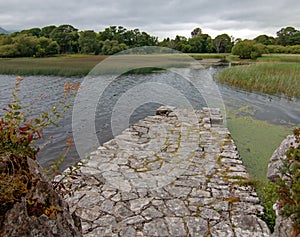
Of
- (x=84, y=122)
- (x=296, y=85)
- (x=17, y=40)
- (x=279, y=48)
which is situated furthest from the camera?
(x=279, y=48)

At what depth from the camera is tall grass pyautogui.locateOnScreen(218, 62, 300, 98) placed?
1396 cm

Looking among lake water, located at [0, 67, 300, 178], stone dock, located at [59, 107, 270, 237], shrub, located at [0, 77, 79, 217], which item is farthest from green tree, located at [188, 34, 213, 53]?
shrub, located at [0, 77, 79, 217]

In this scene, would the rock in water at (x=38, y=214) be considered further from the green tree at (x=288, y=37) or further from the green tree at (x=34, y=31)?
the green tree at (x=34, y=31)

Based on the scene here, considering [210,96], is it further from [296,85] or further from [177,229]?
[177,229]

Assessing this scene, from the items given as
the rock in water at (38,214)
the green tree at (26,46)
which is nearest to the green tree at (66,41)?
the green tree at (26,46)

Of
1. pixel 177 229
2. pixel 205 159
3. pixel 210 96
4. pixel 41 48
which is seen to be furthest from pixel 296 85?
pixel 41 48

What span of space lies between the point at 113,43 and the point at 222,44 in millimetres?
35680

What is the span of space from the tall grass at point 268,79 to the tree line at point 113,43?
2234 centimetres

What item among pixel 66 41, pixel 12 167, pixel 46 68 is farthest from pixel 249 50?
pixel 12 167

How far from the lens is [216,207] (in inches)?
133

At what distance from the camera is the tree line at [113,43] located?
1597 inches

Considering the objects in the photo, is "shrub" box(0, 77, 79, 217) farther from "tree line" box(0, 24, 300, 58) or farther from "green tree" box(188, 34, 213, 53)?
"green tree" box(188, 34, 213, 53)

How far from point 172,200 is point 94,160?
195 cm

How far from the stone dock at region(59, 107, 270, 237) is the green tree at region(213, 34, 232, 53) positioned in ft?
216
